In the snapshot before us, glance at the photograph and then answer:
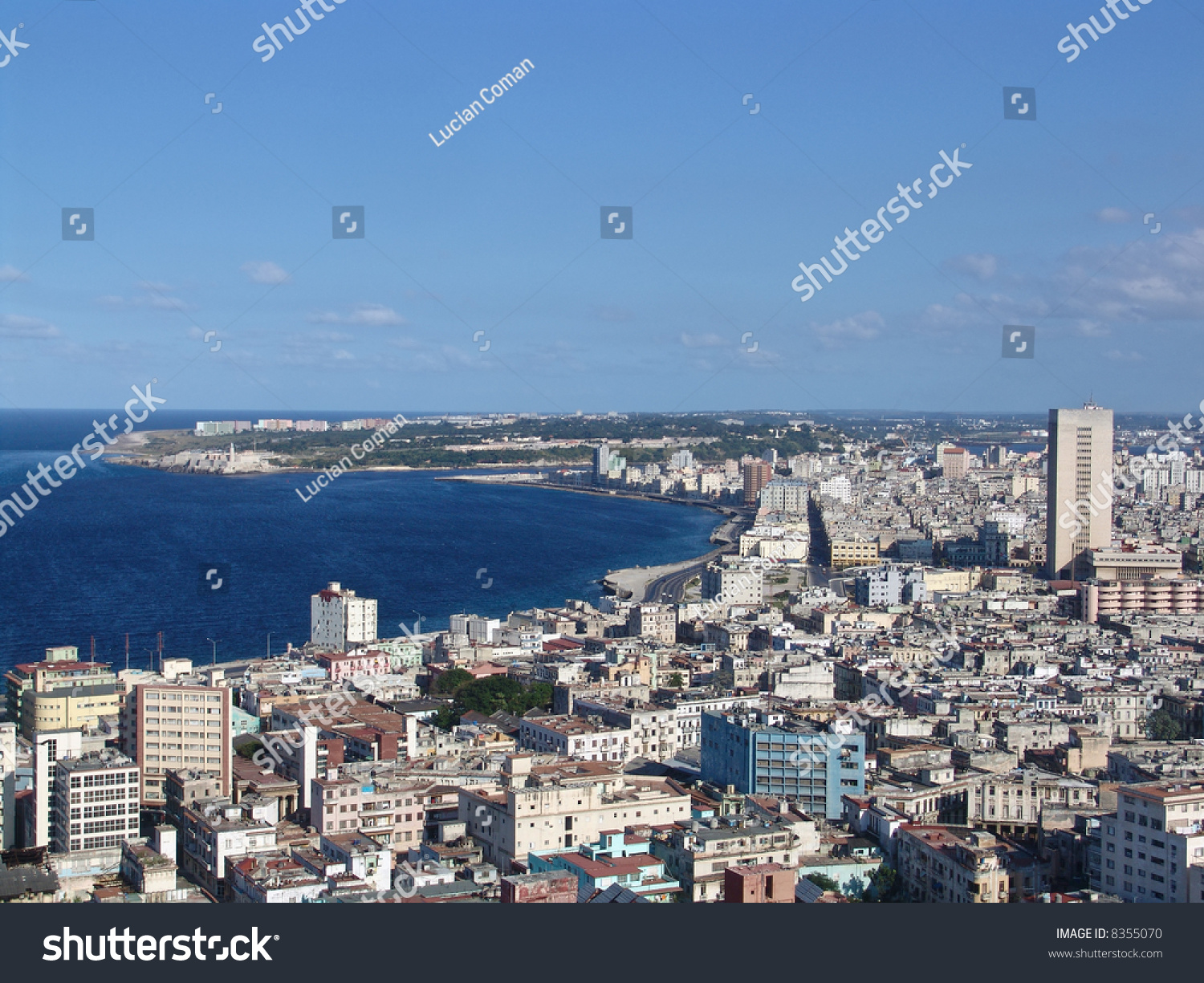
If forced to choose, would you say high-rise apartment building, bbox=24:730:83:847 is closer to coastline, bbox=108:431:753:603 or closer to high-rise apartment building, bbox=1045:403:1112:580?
coastline, bbox=108:431:753:603

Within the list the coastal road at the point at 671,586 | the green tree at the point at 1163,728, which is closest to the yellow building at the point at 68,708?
the green tree at the point at 1163,728

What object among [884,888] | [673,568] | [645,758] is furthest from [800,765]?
[673,568]

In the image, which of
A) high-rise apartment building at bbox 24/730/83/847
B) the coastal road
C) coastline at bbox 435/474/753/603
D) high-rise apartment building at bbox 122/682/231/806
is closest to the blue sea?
coastline at bbox 435/474/753/603

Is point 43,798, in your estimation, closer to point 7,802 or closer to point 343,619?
point 7,802

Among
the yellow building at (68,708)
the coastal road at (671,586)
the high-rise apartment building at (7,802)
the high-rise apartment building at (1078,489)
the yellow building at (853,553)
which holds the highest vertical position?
the high-rise apartment building at (1078,489)

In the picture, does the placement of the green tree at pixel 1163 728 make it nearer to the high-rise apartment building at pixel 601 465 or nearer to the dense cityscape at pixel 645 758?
the dense cityscape at pixel 645 758

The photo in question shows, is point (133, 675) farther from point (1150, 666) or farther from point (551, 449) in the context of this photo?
point (551, 449)
